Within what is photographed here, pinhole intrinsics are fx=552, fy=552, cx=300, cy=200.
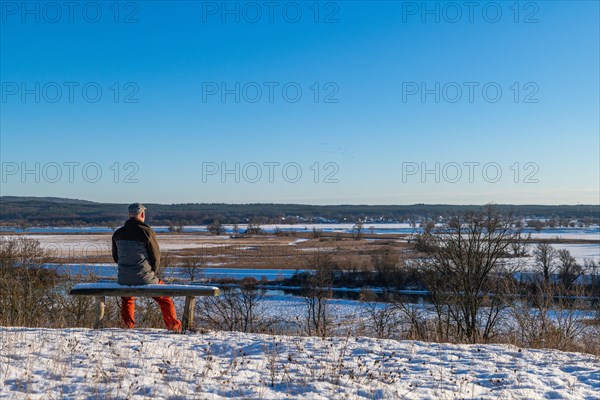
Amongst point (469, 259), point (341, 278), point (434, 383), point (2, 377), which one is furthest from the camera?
point (341, 278)

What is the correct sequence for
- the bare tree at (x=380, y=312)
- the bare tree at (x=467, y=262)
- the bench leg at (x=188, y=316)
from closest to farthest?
the bench leg at (x=188, y=316) → the bare tree at (x=380, y=312) → the bare tree at (x=467, y=262)

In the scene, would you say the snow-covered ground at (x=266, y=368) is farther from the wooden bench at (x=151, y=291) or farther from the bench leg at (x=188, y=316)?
the wooden bench at (x=151, y=291)

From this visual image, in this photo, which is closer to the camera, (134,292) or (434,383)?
(434,383)

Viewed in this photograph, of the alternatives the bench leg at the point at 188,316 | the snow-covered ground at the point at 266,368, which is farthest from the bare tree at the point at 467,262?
the bench leg at the point at 188,316

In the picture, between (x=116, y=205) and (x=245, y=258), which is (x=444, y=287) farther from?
(x=116, y=205)

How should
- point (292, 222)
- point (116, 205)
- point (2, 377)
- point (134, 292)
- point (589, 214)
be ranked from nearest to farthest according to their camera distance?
point (2, 377) → point (134, 292) → point (116, 205) → point (292, 222) → point (589, 214)

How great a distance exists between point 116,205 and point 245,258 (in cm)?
9896

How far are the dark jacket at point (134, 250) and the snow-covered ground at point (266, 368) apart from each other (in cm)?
85

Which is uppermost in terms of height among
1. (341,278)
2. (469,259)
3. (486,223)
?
(486,223)

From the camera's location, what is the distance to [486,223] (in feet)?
88.3

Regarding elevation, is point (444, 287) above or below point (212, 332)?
below

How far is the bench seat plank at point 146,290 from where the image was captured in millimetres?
7766

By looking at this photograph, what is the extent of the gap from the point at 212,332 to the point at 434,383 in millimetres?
3438

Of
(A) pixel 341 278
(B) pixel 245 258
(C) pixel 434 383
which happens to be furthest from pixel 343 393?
(B) pixel 245 258
